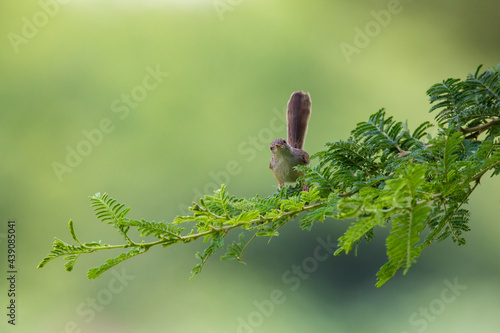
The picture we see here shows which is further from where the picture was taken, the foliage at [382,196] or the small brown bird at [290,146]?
the small brown bird at [290,146]

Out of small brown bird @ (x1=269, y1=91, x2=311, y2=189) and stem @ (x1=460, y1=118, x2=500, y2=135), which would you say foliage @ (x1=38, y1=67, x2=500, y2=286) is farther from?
small brown bird @ (x1=269, y1=91, x2=311, y2=189)

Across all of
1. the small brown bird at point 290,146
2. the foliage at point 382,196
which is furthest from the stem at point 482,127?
the small brown bird at point 290,146

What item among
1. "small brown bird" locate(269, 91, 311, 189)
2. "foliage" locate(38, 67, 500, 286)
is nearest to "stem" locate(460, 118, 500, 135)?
"foliage" locate(38, 67, 500, 286)

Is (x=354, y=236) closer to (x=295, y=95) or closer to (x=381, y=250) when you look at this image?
(x=295, y=95)

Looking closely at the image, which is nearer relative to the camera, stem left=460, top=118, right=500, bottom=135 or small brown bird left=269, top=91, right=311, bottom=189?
stem left=460, top=118, right=500, bottom=135

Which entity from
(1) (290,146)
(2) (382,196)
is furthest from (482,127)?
(1) (290,146)

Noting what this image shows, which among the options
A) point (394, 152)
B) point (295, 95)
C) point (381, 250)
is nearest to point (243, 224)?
point (394, 152)

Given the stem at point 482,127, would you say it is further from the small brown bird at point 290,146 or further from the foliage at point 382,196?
the small brown bird at point 290,146

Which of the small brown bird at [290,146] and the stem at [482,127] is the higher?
the small brown bird at [290,146]
